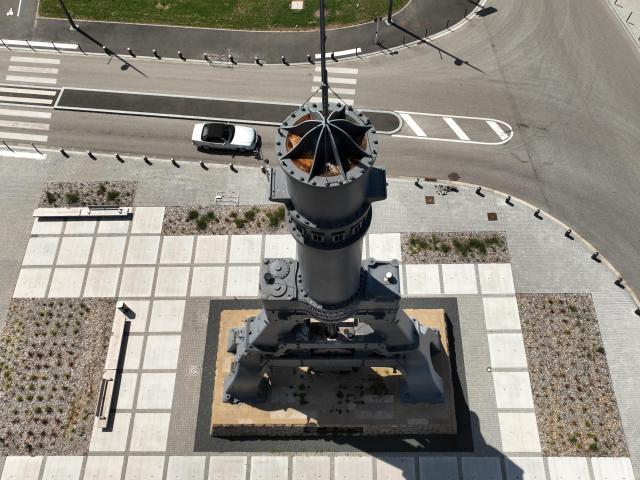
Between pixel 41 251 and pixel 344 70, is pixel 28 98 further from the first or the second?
pixel 344 70

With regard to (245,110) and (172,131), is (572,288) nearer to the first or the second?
(245,110)

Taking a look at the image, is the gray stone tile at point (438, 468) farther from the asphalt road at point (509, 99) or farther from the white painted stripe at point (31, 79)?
the white painted stripe at point (31, 79)

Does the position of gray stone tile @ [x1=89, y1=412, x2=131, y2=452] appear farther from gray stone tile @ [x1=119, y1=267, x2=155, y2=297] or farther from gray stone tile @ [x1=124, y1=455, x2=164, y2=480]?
gray stone tile @ [x1=119, y1=267, x2=155, y2=297]

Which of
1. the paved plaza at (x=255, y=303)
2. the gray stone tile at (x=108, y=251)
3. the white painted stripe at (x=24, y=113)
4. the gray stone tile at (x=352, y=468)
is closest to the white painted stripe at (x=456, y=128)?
the paved plaza at (x=255, y=303)

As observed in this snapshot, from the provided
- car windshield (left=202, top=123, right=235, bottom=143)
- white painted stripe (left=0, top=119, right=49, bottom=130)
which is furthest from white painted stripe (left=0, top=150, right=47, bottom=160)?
car windshield (left=202, top=123, right=235, bottom=143)

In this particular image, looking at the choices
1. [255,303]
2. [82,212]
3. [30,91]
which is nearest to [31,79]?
[30,91]

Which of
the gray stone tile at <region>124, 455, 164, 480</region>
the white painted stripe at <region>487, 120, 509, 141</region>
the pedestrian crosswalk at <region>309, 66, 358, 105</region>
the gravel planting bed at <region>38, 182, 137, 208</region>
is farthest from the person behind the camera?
the pedestrian crosswalk at <region>309, 66, 358, 105</region>
